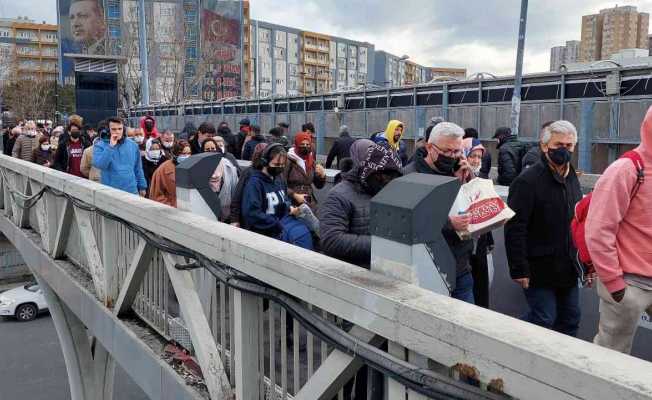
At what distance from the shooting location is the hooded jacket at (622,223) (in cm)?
293

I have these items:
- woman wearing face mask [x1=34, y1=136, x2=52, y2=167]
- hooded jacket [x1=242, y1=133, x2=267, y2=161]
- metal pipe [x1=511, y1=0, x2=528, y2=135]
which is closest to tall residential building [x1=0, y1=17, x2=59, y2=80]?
woman wearing face mask [x1=34, y1=136, x2=52, y2=167]

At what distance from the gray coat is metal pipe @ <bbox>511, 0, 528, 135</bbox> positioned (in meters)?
12.5

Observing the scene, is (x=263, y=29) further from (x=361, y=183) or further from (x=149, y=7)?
(x=361, y=183)

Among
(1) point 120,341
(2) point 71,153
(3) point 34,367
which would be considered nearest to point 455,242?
(1) point 120,341

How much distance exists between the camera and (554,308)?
Answer: 403 centimetres

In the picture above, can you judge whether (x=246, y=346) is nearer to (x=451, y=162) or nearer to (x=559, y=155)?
(x=451, y=162)

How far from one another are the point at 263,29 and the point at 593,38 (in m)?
60.7

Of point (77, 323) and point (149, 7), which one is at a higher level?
point (149, 7)

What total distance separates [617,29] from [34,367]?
186ft

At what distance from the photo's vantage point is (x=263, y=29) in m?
109

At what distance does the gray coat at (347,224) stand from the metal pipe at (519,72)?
12539 mm

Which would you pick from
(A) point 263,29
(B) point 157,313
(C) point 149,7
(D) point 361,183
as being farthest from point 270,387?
(A) point 263,29

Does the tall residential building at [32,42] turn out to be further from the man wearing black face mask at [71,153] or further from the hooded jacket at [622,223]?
the hooded jacket at [622,223]

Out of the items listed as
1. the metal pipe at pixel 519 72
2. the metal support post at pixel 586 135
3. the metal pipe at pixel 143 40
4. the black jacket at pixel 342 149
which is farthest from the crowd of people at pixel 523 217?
the metal pipe at pixel 143 40
